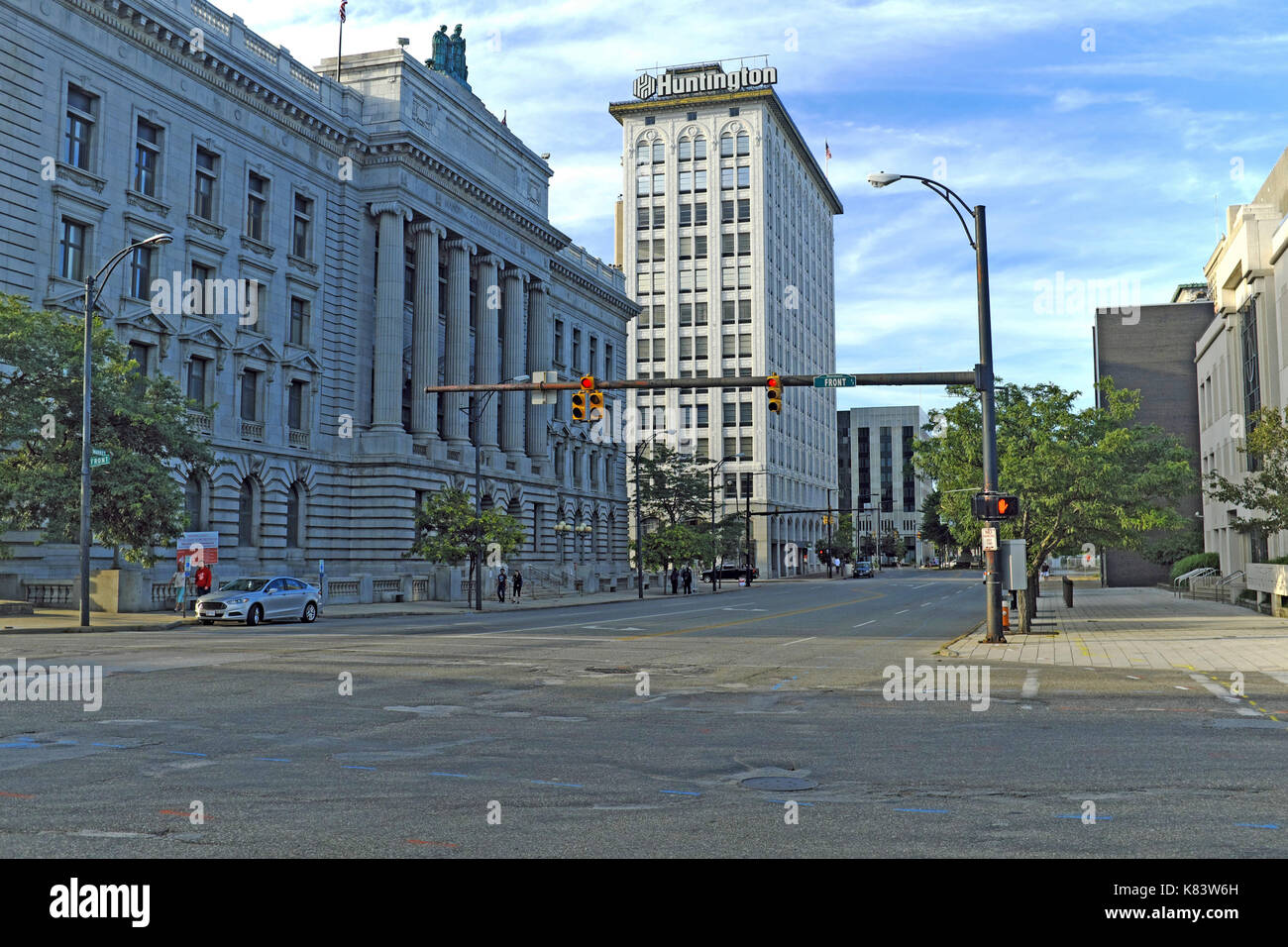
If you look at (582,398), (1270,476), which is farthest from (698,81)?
(582,398)

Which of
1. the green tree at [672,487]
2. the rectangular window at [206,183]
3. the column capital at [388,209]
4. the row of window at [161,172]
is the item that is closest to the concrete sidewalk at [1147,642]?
the row of window at [161,172]

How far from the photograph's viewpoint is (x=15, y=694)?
13.0m

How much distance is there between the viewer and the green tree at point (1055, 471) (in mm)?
30391

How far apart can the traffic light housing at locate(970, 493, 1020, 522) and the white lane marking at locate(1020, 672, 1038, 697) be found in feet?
20.1

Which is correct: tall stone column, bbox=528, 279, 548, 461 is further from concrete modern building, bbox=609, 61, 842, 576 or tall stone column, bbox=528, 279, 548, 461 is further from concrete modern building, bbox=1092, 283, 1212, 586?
concrete modern building, bbox=609, 61, 842, 576

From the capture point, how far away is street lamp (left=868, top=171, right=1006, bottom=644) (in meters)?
23.4

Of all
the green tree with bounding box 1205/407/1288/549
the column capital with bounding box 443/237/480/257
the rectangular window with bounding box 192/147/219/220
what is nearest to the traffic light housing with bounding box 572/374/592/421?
the green tree with bounding box 1205/407/1288/549

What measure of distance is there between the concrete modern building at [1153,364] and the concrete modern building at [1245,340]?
384 inches

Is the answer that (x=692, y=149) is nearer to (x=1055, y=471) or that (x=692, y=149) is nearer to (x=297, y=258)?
(x=297, y=258)

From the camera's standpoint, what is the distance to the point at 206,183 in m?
46.5

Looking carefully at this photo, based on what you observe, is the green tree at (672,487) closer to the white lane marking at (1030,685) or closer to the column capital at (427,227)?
the column capital at (427,227)
